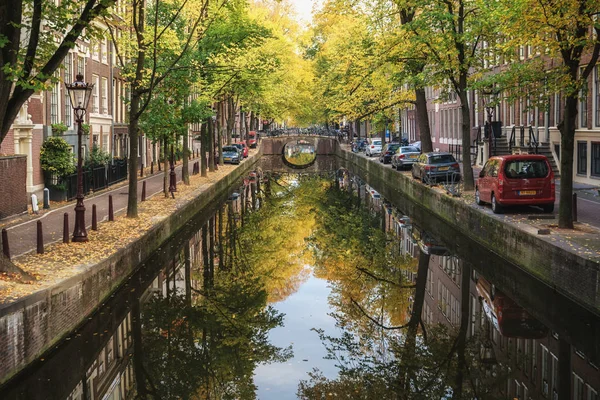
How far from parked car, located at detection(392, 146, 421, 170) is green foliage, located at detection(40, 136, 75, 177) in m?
21.3

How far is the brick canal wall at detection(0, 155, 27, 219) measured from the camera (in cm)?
2405

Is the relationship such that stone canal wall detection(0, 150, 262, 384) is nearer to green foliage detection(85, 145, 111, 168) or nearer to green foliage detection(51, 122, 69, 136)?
green foliage detection(51, 122, 69, 136)

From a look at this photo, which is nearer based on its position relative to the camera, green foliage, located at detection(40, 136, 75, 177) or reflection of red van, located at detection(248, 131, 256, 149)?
green foliage, located at detection(40, 136, 75, 177)

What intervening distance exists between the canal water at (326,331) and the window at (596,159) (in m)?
9.97

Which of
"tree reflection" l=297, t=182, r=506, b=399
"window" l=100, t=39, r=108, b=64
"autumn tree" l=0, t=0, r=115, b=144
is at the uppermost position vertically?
"window" l=100, t=39, r=108, b=64

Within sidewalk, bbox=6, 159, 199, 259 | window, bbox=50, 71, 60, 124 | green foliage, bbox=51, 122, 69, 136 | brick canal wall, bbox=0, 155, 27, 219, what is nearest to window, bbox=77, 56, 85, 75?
window, bbox=50, 71, 60, 124

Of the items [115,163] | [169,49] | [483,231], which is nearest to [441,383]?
[483,231]

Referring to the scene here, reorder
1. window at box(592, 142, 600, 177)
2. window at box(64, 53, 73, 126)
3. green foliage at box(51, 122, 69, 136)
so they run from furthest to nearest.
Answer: window at box(64, 53, 73, 126) < green foliage at box(51, 122, 69, 136) < window at box(592, 142, 600, 177)

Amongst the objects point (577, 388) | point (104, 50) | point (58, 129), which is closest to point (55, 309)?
point (577, 388)

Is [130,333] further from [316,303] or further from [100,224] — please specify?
[100,224]

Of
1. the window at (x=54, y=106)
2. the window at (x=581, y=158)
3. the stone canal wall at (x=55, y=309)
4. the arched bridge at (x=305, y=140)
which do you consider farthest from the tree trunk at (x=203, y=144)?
the arched bridge at (x=305, y=140)

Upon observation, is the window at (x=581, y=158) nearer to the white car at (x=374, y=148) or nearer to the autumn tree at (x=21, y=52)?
the autumn tree at (x=21, y=52)

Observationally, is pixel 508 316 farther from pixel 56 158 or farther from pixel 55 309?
pixel 56 158

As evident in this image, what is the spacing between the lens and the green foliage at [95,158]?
35072 millimetres
